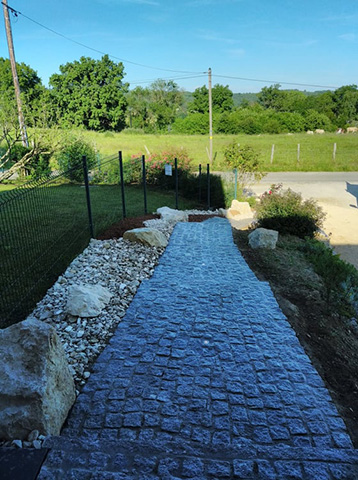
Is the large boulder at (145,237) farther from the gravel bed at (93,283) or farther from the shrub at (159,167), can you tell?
the shrub at (159,167)

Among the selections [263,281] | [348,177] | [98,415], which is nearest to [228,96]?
[348,177]

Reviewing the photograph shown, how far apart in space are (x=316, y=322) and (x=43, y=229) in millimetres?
6045

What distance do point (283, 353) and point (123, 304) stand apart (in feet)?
7.70

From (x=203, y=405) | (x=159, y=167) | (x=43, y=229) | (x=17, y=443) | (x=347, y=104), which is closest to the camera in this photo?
(x=17, y=443)

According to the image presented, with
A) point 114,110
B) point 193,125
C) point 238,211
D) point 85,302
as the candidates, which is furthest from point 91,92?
point 85,302

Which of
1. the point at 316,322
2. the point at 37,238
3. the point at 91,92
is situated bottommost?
the point at 316,322

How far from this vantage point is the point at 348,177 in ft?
72.1

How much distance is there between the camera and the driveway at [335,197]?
967 cm

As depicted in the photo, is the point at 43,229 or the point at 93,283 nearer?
the point at 93,283

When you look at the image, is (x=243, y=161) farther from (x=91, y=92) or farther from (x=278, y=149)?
(x=91, y=92)

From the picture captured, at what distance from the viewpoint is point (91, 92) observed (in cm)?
4534

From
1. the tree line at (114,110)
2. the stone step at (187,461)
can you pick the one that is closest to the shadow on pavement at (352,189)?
the stone step at (187,461)

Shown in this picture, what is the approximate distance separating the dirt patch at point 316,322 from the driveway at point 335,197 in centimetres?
216

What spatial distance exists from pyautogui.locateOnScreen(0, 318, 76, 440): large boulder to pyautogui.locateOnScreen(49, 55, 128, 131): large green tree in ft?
151
